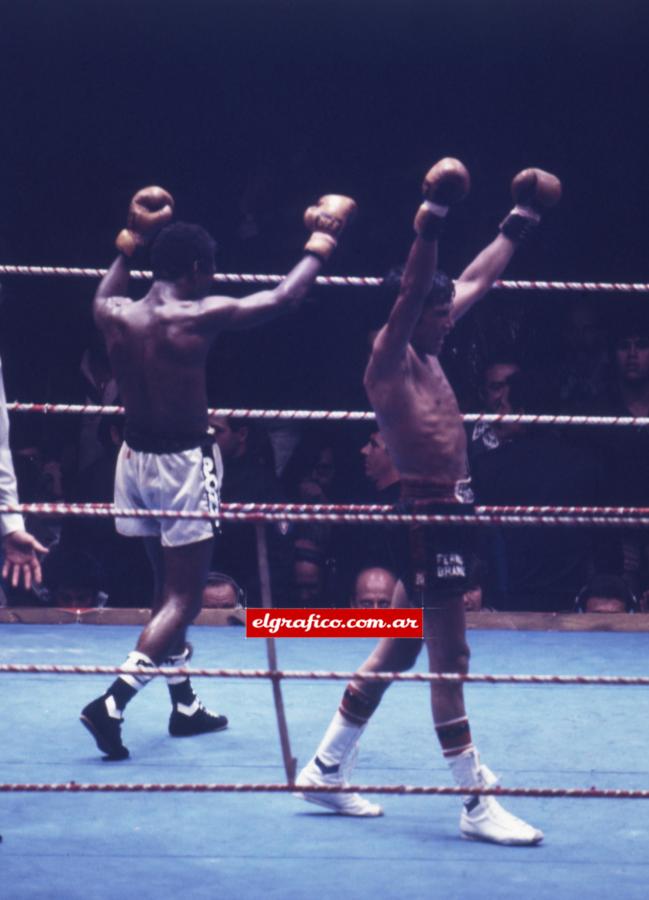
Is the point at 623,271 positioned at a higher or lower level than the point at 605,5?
lower

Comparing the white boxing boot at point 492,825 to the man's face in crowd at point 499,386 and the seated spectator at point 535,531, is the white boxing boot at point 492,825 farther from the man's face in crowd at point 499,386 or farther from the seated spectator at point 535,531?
the man's face in crowd at point 499,386

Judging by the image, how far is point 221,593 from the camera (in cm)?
479

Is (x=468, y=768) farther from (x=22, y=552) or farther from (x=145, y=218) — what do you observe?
(x=145, y=218)

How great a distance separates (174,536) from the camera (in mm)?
3438

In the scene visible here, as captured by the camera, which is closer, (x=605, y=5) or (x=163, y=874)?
(x=163, y=874)

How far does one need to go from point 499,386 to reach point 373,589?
0.82 meters

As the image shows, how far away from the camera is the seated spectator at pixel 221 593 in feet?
15.7

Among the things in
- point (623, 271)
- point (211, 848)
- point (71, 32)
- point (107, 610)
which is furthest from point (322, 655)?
point (71, 32)

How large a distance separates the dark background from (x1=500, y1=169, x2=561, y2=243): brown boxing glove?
2136 mm

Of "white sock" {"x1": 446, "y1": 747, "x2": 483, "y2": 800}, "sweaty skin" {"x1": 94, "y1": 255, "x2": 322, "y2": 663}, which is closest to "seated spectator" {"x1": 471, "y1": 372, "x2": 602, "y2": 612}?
"sweaty skin" {"x1": 94, "y1": 255, "x2": 322, "y2": 663}

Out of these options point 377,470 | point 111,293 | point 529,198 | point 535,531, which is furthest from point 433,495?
point 377,470

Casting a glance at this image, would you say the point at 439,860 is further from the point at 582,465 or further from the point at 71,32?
the point at 71,32

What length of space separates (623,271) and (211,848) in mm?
3644

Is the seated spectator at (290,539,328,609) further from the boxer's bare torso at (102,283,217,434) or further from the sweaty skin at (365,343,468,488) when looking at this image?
the sweaty skin at (365,343,468,488)
